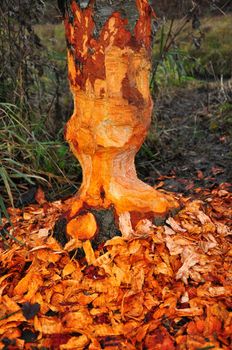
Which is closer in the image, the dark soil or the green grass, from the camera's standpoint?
the green grass

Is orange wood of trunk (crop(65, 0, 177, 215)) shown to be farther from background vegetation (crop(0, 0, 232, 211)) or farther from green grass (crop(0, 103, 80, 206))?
green grass (crop(0, 103, 80, 206))

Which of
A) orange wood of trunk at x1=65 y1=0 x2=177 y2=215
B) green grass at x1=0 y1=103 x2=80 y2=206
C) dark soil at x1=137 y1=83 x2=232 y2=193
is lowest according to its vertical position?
dark soil at x1=137 y1=83 x2=232 y2=193

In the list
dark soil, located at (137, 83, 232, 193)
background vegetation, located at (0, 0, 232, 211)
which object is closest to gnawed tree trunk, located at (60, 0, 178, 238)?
background vegetation, located at (0, 0, 232, 211)

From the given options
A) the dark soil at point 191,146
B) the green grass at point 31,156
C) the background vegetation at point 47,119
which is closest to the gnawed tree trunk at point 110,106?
the background vegetation at point 47,119

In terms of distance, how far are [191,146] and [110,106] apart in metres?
1.81

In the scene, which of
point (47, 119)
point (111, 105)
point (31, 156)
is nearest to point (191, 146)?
point (47, 119)

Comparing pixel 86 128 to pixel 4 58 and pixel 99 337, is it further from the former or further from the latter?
pixel 4 58

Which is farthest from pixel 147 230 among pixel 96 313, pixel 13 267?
pixel 13 267

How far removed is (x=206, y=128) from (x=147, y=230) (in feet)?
7.12

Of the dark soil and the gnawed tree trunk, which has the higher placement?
the gnawed tree trunk

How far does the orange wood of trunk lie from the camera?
1.61 m

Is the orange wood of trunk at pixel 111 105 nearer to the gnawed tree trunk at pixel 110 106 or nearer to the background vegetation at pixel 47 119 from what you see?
the gnawed tree trunk at pixel 110 106

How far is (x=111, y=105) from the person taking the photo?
64.9 inches

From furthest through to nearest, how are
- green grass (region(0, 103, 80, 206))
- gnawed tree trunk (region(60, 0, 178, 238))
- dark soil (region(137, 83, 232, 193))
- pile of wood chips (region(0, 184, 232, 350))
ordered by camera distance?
dark soil (region(137, 83, 232, 193))
green grass (region(0, 103, 80, 206))
gnawed tree trunk (region(60, 0, 178, 238))
pile of wood chips (region(0, 184, 232, 350))
